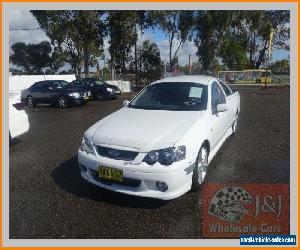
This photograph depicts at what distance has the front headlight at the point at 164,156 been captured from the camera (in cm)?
392

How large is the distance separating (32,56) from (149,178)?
170 feet

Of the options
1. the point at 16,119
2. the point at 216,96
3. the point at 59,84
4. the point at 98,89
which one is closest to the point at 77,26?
the point at 98,89

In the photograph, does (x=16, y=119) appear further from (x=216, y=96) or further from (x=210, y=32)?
(x=210, y=32)

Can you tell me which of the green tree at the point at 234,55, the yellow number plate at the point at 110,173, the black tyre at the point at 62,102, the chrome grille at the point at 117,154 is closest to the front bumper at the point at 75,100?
the black tyre at the point at 62,102

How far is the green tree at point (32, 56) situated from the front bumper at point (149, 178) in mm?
46759

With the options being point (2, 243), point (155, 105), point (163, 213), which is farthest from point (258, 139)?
point (2, 243)

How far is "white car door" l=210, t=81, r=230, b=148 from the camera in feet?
17.1

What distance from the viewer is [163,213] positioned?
4.06 meters

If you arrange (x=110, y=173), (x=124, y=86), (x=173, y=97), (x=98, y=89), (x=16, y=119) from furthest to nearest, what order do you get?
(x=124, y=86) < (x=98, y=89) < (x=16, y=119) < (x=173, y=97) < (x=110, y=173)

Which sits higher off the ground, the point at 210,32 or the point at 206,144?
the point at 210,32

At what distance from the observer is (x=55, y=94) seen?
15.5 m

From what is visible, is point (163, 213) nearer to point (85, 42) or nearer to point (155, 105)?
point (155, 105)

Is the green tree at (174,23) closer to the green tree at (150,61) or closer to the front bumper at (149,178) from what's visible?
the green tree at (150,61)

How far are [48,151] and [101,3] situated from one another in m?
3.49
